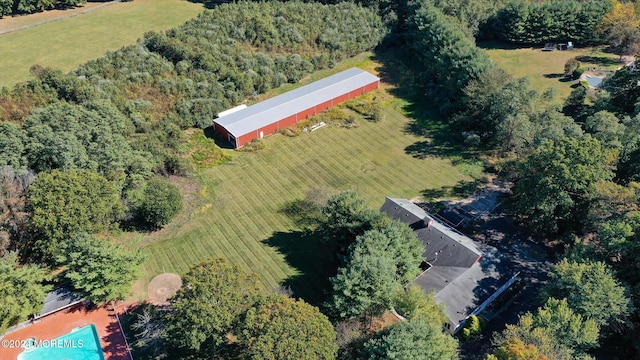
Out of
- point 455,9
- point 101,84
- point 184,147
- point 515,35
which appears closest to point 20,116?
point 101,84

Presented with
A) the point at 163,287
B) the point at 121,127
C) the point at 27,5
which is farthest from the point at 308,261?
the point at 27,5

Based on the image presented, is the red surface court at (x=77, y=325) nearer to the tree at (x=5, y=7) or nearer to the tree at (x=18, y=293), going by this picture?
the tree at (x=18, y=293)

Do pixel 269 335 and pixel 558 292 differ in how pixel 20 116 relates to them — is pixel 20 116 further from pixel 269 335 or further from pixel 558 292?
pixel 558 292

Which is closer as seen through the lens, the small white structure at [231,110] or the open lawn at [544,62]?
the small white structure at [231,110]

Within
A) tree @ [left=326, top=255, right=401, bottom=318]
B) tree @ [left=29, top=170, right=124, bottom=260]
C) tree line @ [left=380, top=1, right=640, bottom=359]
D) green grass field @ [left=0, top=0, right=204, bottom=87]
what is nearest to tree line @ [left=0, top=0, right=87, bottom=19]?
green grass field @ [left=0, top=0, right=204, bottom=87]

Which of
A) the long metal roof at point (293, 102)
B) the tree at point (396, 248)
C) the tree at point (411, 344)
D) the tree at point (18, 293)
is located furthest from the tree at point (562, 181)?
the tree at point (18, 293)

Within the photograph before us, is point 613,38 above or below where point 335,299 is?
above
